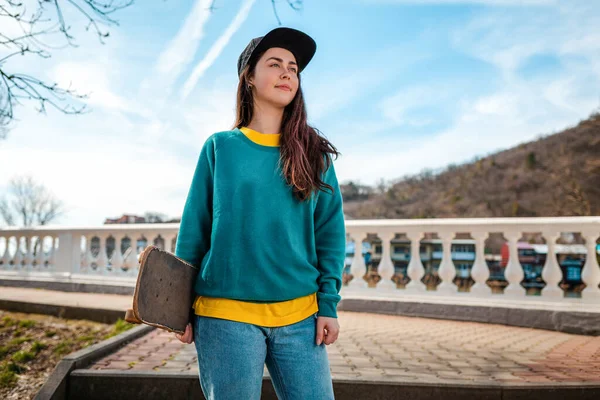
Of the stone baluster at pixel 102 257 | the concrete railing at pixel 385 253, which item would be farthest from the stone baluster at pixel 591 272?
the stone baluster at pixel 102 257

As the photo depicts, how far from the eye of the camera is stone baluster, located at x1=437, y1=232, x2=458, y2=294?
18.7 feet

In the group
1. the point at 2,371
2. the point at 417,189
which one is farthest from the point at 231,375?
the point at 417,189

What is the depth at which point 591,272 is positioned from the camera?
5152 mm

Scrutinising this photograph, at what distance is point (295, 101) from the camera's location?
1.81 m

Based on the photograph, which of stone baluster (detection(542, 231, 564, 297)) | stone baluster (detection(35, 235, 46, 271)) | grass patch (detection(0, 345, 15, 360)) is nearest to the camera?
grass patch (detection(0, 345, 15, 360))

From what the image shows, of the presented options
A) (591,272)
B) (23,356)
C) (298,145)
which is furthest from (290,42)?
(591,272)

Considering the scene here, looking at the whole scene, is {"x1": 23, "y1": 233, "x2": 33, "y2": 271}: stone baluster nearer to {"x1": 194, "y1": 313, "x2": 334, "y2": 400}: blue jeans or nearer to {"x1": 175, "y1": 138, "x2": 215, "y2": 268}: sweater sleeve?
{"x1": 175, "y1": 138, "x2": 215, "y2": 268}: sweater sleeve

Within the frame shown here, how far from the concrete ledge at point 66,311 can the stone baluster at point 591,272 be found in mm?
5162

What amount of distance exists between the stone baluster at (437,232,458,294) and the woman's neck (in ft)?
14.3

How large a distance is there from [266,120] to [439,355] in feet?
9.17

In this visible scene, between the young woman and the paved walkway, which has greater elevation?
the young woman

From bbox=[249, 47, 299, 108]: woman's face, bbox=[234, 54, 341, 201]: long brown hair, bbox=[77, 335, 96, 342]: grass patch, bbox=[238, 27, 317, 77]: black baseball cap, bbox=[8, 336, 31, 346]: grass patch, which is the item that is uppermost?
bbox=[238, 27, 317, 77]: black baseball cap

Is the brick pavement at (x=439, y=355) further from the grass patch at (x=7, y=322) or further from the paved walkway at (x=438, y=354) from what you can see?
the grass patch at (x=7, y=322)

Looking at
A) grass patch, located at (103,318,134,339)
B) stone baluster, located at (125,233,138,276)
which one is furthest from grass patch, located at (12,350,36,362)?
stone baluster, located at (125,233,138,276)
